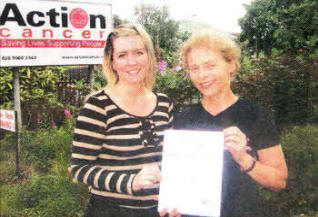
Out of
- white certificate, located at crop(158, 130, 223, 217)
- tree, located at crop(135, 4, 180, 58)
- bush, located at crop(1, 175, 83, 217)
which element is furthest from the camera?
bush, located at crop(1, 175, 83, 217)

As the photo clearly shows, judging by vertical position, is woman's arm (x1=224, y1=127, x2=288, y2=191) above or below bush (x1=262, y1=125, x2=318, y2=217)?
above

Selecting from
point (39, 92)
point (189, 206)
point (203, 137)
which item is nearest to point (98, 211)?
point (189, 206)

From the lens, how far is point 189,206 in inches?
47.4

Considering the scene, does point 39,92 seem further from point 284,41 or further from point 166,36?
point 284,41

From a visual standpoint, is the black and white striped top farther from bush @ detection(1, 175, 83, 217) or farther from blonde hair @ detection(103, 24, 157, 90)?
bush @ detection(1, 175, 83, 217)

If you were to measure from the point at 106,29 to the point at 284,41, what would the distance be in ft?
7.40

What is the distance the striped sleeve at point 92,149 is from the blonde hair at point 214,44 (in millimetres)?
430

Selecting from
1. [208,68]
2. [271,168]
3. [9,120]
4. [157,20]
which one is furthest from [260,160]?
[9,120]

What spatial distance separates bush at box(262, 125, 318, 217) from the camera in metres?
2.86

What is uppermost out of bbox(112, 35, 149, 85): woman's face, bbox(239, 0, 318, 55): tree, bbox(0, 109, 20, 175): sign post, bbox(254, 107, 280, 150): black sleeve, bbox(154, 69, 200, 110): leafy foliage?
bbox(239, 0, 318, 55): tree

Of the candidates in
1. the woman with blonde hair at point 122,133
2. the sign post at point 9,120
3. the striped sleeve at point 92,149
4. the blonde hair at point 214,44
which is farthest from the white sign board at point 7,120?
the blonde hair at point 214,44

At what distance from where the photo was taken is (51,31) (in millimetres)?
3793

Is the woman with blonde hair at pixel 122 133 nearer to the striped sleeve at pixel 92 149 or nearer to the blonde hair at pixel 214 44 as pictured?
the striped sleeve at pixel 92 149

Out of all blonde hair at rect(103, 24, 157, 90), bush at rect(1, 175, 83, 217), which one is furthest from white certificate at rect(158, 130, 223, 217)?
bush at rect(1, 175, 83, 217)
